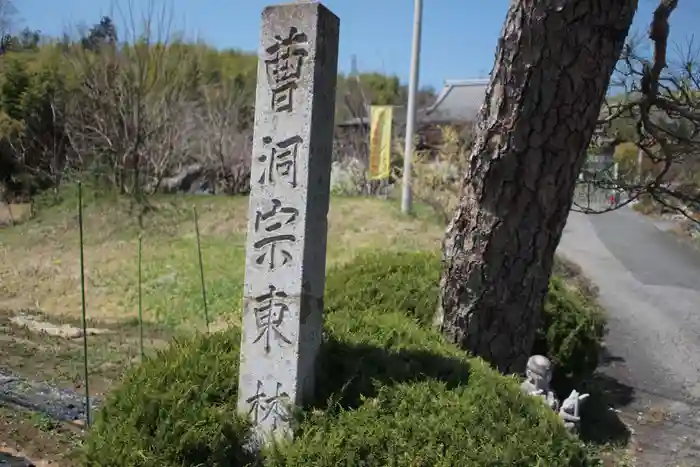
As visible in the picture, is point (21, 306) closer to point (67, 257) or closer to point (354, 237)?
point (67, 257)

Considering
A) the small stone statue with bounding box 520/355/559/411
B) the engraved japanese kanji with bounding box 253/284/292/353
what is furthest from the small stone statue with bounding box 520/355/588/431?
the engraved japanese kanji with bounding box 253/284/292/353

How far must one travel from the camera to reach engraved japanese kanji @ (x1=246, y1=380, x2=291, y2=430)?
93.6 inches

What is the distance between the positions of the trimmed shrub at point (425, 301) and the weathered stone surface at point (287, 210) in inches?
63.2

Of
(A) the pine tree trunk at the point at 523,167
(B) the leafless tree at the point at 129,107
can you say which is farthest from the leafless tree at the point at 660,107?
(B) the leafless tree at the point at 129,107

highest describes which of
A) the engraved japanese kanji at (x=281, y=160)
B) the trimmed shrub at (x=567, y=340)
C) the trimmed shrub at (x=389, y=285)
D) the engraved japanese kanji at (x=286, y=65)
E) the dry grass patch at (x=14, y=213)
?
the engraved japanese kanji at (x=286, y=65)

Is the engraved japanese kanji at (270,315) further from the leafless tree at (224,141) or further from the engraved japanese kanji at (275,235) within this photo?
the leafless tree at (224,141)

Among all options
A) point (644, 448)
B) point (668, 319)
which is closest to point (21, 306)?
point (644, 448)

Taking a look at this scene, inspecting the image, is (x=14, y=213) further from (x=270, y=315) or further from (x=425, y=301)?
(x=270, y=315)

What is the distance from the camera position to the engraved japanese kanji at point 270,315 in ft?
7.73

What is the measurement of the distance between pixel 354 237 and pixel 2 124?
28.6 feet

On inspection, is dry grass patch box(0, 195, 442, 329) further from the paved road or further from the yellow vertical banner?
the paved road

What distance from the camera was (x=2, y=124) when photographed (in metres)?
13.6

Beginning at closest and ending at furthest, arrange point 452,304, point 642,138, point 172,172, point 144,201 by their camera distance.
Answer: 1. point 452,304
2. point 642,138
3. point 144,201
4. point 172,172

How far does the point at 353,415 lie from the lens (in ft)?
7.54
